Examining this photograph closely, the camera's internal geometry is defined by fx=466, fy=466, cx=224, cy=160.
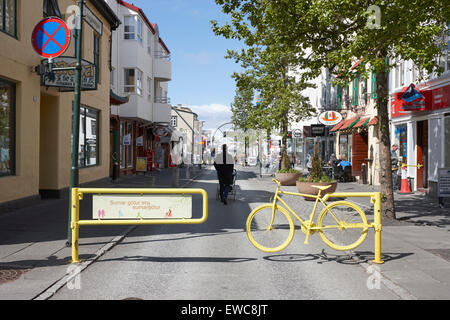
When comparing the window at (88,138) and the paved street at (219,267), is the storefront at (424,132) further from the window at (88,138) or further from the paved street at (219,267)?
the window at (88,138)

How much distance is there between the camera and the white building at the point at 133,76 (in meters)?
26.9

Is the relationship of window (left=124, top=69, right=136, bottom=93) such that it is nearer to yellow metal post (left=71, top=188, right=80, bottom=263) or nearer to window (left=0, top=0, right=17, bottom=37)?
window (left=0, top=0, right=17, bottom=37)

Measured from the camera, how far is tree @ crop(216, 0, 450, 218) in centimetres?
870

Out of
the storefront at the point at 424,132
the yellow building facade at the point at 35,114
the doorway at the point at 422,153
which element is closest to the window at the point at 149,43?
the yellow building facade at the point at 35,114

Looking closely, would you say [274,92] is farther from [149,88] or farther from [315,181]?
[315,181]

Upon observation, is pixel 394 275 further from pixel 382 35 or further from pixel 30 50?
pixel 30 50

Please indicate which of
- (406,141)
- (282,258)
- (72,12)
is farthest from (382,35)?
(406,141)

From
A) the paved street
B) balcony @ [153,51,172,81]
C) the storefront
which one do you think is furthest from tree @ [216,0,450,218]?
balcony @ [153,51,172,81]

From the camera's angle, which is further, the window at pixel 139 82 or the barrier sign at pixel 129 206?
the window at pixel 139 82

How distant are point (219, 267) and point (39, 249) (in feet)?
9.62

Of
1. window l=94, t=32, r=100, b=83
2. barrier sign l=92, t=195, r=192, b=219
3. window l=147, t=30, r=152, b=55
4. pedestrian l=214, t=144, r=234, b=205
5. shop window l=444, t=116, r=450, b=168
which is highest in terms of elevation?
window l=147, t=30, r=152, b=55

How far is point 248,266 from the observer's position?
20.6ft

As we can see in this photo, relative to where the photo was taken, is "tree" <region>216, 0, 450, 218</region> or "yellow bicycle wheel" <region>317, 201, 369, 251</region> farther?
"tree" <region>216, 0, 450, 218</region>

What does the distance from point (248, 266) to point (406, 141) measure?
15427mm
